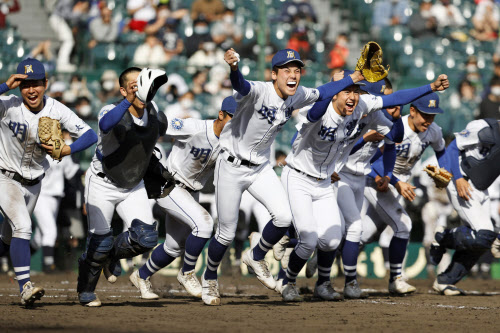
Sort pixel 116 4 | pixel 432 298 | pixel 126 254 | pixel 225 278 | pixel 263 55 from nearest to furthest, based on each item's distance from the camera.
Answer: pixel 126 254 → pixel 432 298 → pixel 225 278 → pixel 263 55 → pixel 116 4

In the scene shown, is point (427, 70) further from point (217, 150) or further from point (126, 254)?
point (126, 254)

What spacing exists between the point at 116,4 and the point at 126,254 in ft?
30.6

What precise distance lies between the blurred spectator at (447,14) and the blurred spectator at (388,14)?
0.92 m

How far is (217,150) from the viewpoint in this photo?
838cm

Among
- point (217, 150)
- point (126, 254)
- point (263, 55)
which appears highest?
point (263, 55)

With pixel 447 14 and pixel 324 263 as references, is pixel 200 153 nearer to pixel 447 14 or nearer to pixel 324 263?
pixel 324 263

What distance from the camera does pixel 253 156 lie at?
773 cm

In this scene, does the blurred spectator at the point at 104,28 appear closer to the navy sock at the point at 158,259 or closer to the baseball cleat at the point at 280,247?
the baseball cleat at the point at 280,247

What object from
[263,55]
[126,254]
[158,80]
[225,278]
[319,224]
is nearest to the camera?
[158,80]

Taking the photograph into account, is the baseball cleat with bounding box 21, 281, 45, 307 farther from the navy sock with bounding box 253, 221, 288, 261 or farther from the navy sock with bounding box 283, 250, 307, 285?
the navy sock with bounding box 283, 250, 307, 285

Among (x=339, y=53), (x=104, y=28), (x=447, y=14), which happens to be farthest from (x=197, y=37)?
(x=447, y=14)

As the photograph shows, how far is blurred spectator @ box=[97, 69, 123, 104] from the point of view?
13805mm

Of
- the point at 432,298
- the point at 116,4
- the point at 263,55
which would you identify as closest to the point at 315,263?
the point at 432,298

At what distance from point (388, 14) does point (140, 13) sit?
532 centimetres
